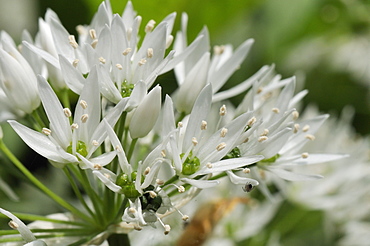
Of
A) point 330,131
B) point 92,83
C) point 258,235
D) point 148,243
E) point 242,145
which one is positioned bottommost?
point 258,235

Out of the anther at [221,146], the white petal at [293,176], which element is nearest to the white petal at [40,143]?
the anther at [221,146]

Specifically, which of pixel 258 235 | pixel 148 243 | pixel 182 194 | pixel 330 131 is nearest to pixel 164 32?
pixel 182 194

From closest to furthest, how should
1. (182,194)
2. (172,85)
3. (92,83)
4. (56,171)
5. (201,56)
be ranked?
(92,83) → (182,194) → (201,56) → (172,85) → (56,171)

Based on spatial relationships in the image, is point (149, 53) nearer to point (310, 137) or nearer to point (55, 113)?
point (55, 113)

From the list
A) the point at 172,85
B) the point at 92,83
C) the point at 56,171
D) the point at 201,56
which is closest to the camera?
the point at 92,83

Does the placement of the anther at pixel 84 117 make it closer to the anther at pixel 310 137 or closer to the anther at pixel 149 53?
the anther at pixel 149 53

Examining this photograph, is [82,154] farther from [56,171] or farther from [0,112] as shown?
[56,171]

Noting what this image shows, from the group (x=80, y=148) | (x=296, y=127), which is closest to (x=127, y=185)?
(x=80, y=148)
